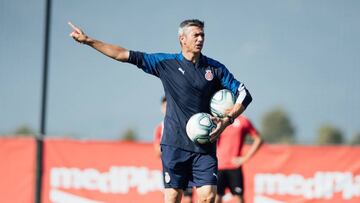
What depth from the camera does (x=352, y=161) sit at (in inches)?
633

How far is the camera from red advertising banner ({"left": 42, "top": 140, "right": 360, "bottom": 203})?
15977 millimetres

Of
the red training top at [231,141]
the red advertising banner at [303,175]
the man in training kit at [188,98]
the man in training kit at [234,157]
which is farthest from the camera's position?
the red advertising banner at [303,175]

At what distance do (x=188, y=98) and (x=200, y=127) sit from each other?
0.41 metres

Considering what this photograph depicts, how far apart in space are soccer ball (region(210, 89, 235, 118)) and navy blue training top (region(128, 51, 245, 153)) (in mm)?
64

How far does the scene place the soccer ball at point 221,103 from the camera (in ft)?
29.5

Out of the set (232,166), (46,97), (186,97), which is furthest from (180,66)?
(46,97)

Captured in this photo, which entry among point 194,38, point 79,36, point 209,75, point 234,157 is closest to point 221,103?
point 209,75

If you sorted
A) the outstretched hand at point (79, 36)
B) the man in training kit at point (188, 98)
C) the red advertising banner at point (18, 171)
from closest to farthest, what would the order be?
the outstretched hand at point (79, 36) < the man in training kit at point (188, 98) < the red advertising banner at point (18, 171)

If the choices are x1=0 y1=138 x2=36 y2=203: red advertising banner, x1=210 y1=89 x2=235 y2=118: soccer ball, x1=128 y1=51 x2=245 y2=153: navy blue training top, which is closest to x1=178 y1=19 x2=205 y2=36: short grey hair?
x1=128 y1=51 x2=245 y2=153: navy blue training top

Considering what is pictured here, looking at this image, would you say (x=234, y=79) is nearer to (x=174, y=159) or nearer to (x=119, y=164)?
(x=174, y=159)

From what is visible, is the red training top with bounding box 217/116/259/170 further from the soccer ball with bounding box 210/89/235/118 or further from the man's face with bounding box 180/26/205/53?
the man's face with bounding box 180/26/205/53

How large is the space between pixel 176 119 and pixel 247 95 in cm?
87

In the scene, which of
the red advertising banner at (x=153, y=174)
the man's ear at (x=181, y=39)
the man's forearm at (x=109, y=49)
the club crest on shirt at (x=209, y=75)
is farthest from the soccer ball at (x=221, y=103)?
the red advertising banner at (x=153, y=174)

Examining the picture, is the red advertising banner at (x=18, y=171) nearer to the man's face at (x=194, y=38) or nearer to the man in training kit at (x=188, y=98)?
the man in training kit at (x=188, y=98)
